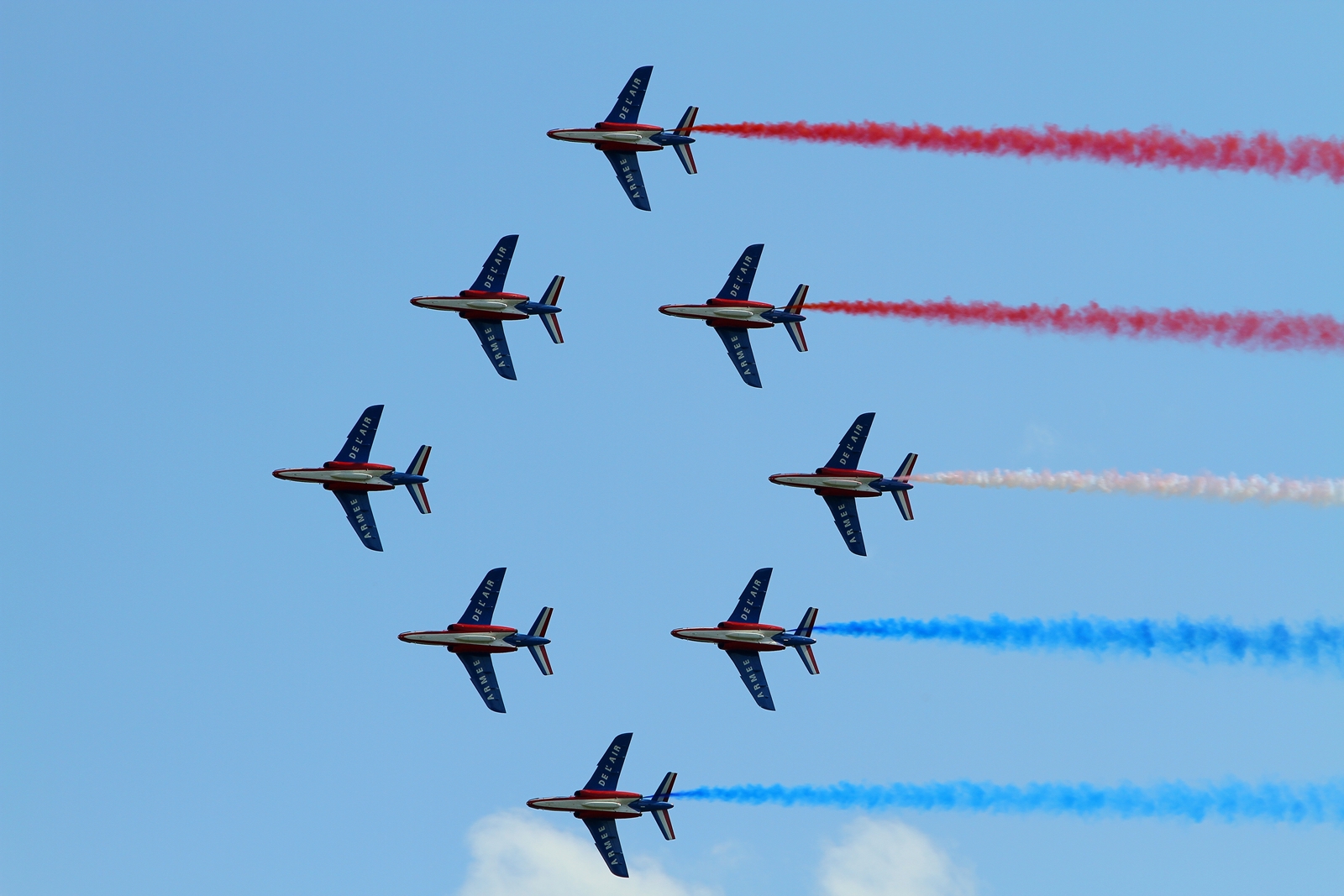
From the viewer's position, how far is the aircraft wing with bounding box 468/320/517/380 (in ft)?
Answer: 306

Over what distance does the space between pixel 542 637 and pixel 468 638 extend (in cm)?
431

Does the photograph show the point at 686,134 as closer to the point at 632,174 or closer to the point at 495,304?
the point at 632,174

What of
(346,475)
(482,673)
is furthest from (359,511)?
(482,673)

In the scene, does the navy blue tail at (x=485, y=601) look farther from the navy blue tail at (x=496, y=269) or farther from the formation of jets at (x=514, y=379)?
the navy blue tail at (x=496, y=269)

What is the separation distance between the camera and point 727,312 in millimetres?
93812

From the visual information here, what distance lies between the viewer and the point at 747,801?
3455 inches

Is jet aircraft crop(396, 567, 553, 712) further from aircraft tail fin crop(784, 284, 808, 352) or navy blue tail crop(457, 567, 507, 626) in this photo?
aircraft tail fin crop(784, 284, 808, 352)

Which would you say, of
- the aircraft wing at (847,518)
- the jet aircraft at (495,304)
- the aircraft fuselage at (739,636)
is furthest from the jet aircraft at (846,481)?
the jet aircraft at (495,304)

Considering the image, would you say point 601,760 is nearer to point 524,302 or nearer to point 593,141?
point 524,302

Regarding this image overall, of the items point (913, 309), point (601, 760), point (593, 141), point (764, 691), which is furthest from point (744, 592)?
point (593, 141)

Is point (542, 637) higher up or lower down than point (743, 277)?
lower down

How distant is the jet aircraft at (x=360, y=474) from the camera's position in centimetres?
9156

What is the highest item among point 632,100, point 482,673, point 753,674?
point 632,100

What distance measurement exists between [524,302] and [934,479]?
70.3 feet
